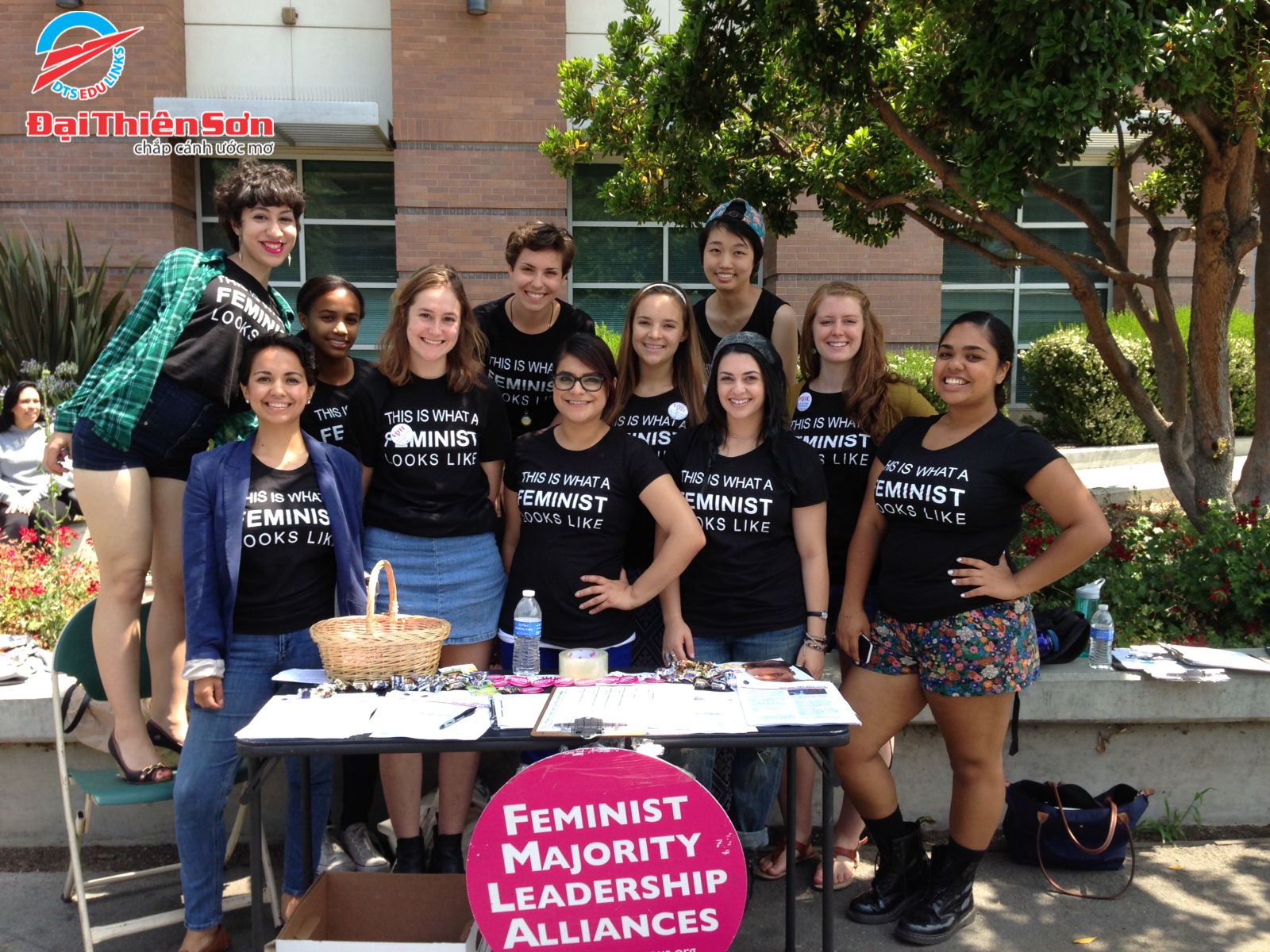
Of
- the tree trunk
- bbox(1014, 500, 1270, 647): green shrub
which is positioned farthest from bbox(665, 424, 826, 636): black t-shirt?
the tree trunk

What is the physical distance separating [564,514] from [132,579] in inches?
57.0

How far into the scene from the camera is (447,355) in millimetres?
3605

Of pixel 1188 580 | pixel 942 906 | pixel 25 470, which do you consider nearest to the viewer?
pixel 942 906

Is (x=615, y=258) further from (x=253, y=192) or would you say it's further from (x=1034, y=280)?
(x=253, y=192)

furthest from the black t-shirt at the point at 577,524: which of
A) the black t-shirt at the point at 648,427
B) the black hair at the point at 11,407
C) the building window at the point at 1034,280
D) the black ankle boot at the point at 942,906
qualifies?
the building window at the point at 1034,280

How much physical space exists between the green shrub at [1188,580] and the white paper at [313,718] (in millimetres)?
3534

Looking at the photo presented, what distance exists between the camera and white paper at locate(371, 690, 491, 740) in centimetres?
272

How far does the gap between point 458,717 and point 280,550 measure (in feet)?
2.69

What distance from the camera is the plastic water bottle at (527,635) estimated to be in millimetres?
3281

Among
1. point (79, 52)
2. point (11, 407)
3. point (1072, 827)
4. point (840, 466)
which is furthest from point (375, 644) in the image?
point (79, 52)

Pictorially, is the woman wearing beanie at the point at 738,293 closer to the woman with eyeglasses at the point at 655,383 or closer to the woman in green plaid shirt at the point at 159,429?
the woman with eyeglasses at the point at 655,383

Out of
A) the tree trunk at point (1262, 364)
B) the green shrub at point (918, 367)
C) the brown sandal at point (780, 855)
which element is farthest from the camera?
the green shrub at point (918, 367)

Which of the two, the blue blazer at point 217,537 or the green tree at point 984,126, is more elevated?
the green tree at point 984,126

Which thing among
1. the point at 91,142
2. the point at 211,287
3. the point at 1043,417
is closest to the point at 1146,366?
the point at 1043,417
